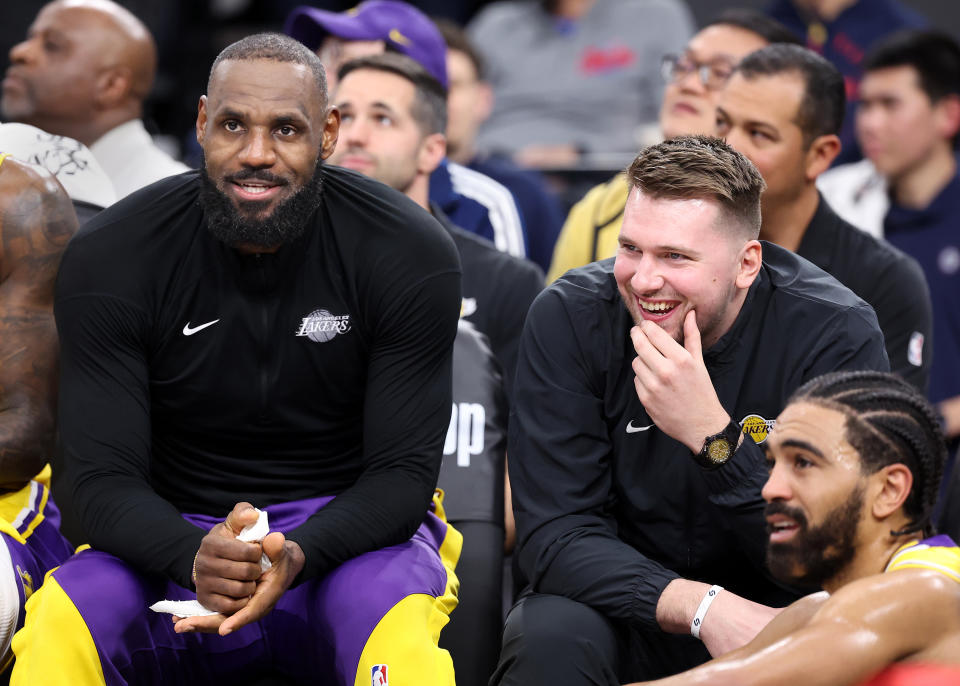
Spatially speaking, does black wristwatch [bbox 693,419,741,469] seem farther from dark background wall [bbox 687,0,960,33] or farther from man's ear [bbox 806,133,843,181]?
dark background wall [bbox 687,0,960,33]

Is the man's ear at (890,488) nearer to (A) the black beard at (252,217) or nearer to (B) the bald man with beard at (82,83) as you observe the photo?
(A) the black beard at (252,217)

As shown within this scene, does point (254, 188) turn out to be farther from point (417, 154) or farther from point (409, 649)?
point (417, 154)

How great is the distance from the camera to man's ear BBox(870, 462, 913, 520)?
2484mm

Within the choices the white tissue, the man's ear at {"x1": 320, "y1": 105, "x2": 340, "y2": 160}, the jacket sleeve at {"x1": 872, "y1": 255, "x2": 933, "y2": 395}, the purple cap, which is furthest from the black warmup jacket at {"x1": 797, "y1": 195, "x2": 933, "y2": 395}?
the white tissue

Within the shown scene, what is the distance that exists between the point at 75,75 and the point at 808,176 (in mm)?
2481

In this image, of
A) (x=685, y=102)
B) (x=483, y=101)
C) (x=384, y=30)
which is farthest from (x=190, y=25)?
(x=685, y=102)

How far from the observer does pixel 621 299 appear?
309cm

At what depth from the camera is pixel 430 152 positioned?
4586 mm

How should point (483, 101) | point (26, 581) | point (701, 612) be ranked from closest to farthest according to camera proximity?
1. point (701, 612)
2. point (26, 581)
3. point (483, 101)

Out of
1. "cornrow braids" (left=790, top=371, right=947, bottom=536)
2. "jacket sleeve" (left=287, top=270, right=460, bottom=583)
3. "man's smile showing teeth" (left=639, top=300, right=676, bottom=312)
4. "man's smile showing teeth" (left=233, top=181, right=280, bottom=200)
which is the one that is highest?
"man's smile showing teeth" (left=233, top=181, right=280, bottom=200)

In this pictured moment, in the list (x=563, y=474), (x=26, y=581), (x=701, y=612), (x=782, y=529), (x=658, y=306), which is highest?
(x=658, y=306)

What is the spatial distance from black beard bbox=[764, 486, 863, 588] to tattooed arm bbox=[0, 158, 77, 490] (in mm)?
1761

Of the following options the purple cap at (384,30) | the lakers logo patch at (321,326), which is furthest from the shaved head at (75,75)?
the lakers logo patch at (321,326)

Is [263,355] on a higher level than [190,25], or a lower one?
lower
